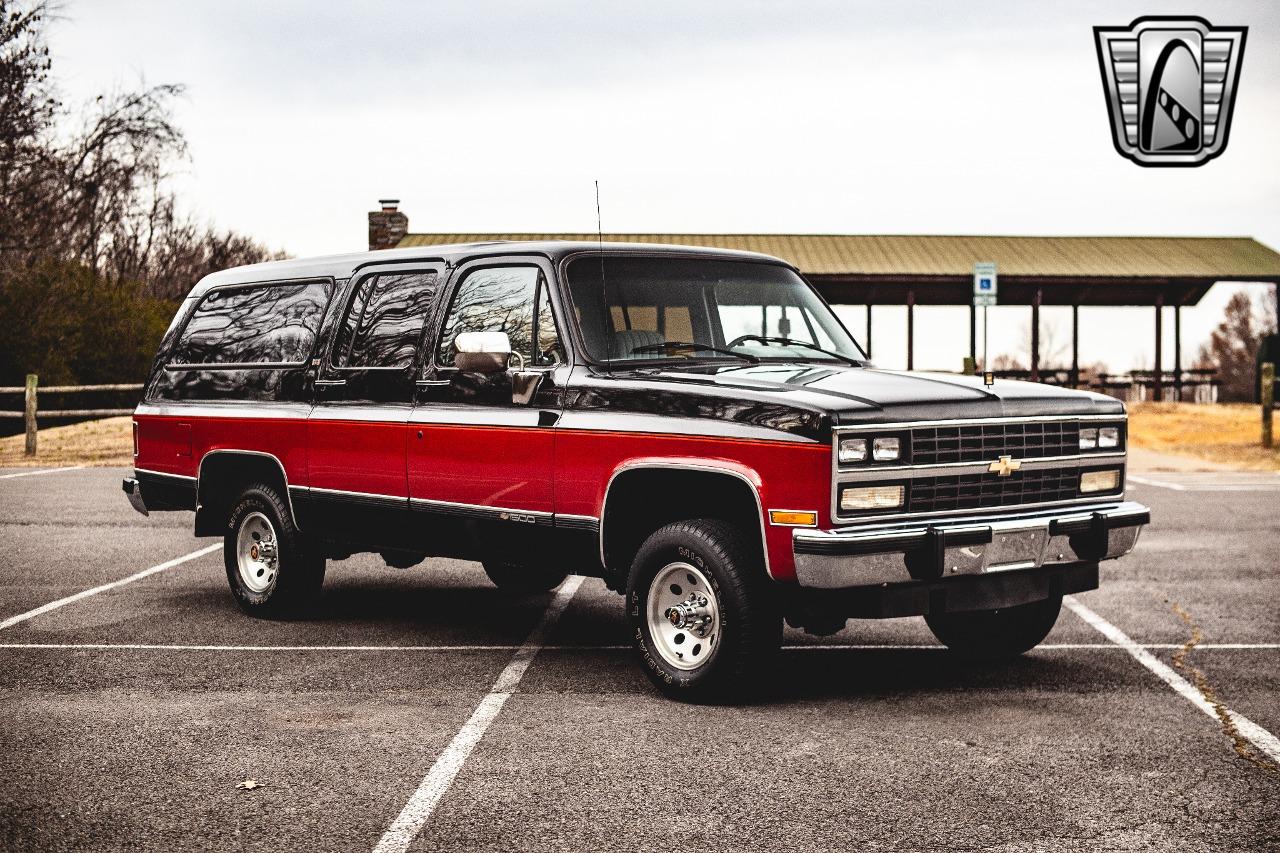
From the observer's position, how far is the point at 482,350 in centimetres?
693

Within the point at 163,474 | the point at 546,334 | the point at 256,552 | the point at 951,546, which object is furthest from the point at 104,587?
the point at 951,546

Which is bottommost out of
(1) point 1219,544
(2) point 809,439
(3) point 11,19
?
(1) point 1219,544

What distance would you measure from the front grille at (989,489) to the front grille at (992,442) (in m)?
0.08

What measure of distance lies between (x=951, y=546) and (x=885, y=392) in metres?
0.71

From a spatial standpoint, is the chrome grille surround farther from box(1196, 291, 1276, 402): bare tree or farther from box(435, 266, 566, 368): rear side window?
box(1196, 291, 1276, 402): bare tree

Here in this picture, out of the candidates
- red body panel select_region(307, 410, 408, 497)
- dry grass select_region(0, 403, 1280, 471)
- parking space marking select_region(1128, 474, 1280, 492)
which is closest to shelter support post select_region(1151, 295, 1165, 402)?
dry grass select_region(0, 403, 1280, 471)

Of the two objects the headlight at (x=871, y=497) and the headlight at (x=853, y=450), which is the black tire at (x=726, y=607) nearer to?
the headlight at (x=871, y=497)

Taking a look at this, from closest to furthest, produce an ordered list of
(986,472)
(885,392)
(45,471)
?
(885,392)
(986,472)
(45,471)

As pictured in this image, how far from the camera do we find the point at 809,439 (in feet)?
19.8

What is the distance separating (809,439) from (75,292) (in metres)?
29.4

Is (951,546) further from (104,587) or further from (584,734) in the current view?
(104,587)

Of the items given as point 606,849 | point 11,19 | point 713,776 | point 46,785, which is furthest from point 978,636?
point 11,19

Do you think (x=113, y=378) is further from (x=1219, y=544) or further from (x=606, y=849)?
(x=606, y=849)

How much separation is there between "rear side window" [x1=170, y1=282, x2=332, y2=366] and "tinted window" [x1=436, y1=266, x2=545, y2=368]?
121 cm
